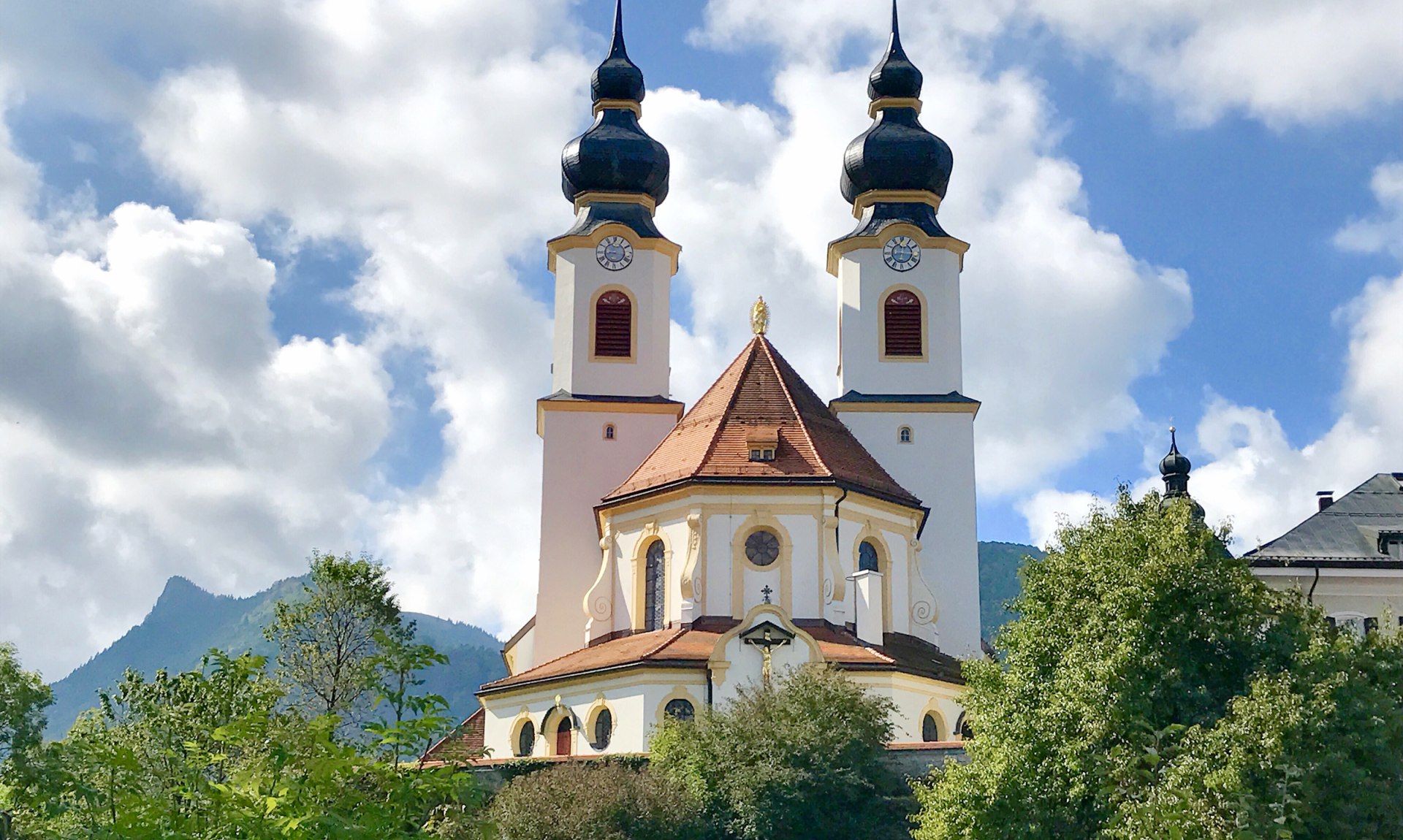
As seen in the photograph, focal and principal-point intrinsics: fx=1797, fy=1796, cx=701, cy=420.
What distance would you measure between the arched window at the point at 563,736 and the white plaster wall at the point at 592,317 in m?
14.3

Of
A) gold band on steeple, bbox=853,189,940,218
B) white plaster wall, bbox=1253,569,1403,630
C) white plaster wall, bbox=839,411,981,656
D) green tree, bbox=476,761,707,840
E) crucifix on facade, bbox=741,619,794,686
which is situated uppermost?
gold band on steeple, bbox=853,189,940,218

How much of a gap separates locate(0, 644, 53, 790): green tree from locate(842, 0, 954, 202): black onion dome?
31.1 metres

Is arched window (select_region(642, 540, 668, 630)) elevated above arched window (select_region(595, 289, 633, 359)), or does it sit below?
below

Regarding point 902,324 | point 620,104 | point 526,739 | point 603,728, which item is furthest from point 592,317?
point 603,728

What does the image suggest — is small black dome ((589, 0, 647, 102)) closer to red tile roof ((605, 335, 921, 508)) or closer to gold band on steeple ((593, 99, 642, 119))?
gold band on steeple ((593, 99, 642, 119))

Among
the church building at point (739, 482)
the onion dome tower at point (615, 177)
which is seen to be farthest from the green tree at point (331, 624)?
the onion dome tower at point (615, 177)

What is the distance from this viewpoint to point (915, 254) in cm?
5828

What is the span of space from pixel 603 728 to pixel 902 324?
19.5m

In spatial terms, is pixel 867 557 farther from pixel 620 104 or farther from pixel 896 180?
pixel 620 104

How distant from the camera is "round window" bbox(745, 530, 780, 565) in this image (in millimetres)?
48344

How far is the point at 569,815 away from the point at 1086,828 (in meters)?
10.7

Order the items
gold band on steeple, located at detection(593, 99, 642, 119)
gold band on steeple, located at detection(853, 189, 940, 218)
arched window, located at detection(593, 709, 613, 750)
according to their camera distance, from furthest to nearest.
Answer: gold band on steeple, located at detection(593, 99, 642, 119) < gold band on steeple, located at detection(853, 189, 940, 218) < arched window, located at detection(593, 709, 613, 750)

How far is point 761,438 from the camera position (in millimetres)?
49969

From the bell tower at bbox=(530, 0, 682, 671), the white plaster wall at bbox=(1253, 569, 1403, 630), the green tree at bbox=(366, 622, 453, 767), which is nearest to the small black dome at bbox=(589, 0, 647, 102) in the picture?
the bell tower at bbox=(530, 0, 682, 671)
